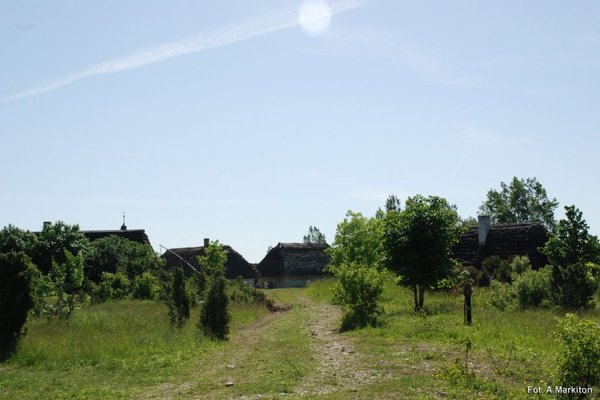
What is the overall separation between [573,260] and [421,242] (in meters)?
5.38

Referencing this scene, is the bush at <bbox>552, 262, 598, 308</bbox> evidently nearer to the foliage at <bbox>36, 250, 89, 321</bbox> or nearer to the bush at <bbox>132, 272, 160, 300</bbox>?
the foliage at <bbox>36, 250, 89, 321</bbox>

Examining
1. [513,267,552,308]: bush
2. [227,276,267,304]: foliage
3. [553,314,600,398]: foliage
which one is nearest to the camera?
A: [553,314,600,398]: foliage

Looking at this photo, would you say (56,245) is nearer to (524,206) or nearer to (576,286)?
(576,286)

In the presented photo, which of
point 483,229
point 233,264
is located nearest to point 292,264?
point 233,264

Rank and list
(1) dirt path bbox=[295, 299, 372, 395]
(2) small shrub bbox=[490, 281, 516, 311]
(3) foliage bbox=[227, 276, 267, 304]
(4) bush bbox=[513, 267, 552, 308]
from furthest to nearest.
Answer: (3) foliage bbox=[227, 276, 267, 304] < (2) small shrub bbox=[490, 281, 516, 311] < (4) bush bbox=[513, 267, 552, 308] < (1) dirt path bbox=[295, 299, 372, 395]

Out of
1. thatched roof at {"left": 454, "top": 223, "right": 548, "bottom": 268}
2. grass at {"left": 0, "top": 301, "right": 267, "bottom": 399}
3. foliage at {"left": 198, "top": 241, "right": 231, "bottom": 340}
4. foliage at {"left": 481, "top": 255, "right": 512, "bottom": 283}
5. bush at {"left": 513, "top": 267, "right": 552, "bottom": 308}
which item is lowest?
grass at {"left": 0, "top": 301, "right": 267, "bottom": 399}

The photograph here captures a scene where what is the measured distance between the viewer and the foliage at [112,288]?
3097cm

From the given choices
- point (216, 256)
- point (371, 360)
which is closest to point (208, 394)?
point (371, 360)

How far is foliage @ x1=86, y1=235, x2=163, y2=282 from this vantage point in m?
39.0

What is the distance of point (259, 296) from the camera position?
32438 mm

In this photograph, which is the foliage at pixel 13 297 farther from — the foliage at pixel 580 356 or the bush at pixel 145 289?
the bush at pixel 145 289

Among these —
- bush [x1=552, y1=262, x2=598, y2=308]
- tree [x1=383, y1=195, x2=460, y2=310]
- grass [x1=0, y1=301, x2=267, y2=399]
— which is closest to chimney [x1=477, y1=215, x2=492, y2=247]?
tree [x1=383, y1=195, x2=460, y2=310]

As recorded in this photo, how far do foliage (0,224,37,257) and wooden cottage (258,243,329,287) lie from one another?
26091 mm

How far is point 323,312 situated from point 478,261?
17700mm
